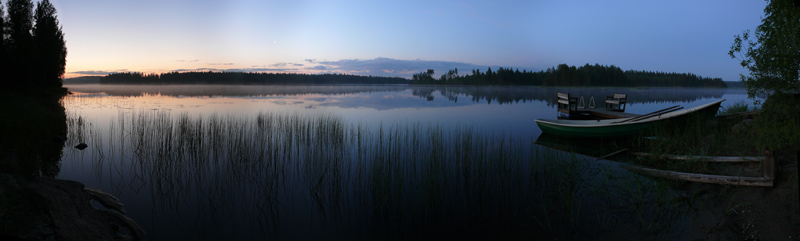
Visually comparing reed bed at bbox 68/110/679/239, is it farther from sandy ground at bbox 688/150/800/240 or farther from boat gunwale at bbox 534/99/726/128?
boat gunwale at bbox 534/99/726/128

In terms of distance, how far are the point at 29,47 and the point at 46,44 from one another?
26.0ft

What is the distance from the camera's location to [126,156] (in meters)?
9.25

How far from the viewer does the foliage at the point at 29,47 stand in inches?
1125

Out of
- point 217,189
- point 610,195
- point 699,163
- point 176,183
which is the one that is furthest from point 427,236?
point 699,163

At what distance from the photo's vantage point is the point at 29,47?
97.7ft

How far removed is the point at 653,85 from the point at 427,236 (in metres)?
115

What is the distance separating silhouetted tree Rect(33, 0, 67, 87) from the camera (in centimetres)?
3522

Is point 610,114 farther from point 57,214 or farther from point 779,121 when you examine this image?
point 57,214

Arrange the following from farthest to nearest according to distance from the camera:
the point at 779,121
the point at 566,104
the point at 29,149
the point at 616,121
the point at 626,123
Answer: the point at 566,104 → the point at 616,121 → the point at 626,123 → the point at 29,149 → the point at 779,121

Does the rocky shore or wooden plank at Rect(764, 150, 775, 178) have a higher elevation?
wooden plank at Rect(764, 150, 775, 178)

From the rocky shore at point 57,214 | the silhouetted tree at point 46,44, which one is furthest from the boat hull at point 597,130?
the silhouetted tree at point 46,44

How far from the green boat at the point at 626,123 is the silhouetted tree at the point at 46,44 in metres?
43.9

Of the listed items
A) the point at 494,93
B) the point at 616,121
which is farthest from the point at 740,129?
the point at 494,93

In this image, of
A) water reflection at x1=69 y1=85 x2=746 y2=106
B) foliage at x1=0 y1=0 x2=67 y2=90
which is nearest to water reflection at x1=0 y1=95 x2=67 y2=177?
foliage at x1=0 y1=0 x2=67 y2=90
